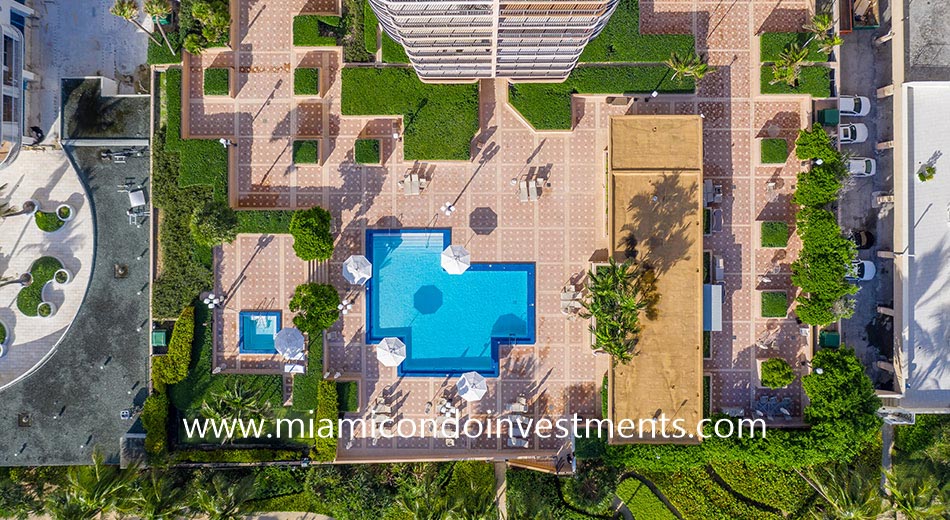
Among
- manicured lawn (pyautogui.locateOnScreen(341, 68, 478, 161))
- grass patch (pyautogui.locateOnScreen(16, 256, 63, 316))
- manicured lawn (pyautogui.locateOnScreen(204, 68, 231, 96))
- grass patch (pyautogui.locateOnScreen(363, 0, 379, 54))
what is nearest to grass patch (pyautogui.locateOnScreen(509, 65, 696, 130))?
manicured lawn (pyautogui.locateOnScreen(341, 68, 478, 161))

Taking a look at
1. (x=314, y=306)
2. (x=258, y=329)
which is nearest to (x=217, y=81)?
(x=314, y=306)

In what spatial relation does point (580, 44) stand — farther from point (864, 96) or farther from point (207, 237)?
point (207, 237)

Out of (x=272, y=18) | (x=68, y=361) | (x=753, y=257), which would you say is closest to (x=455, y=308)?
(x=753, y=257)

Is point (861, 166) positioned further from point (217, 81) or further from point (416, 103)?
point (217, 81)

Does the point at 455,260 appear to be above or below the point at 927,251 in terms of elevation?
below

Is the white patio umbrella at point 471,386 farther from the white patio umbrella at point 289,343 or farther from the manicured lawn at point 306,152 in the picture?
the manicured lawn at point 306,152

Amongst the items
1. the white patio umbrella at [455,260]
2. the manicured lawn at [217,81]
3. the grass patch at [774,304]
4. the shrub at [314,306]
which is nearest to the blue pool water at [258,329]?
the shrub at [314,306]

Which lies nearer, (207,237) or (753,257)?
(207,237)

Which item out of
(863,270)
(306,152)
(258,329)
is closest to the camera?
(306,152)
